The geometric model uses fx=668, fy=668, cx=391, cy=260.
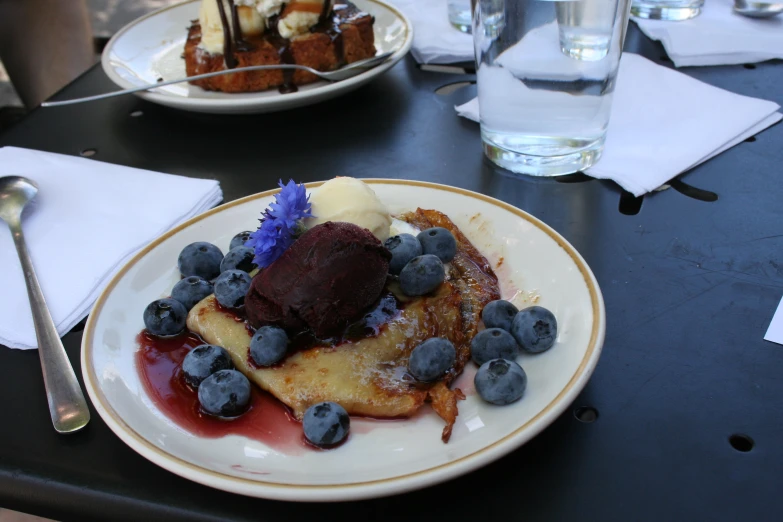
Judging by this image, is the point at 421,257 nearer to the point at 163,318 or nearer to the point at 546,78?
the point at 163,318

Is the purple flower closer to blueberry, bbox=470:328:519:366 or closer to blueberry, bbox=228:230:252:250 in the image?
blueberry, bbox=228:230:252:250

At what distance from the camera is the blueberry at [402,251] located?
1009mm

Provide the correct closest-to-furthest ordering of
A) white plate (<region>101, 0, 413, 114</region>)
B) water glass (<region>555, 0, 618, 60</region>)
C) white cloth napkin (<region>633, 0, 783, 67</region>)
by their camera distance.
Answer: water glass (<region>555, 0, 618, 60</region>) → white plate (<region>101, 0, 413, 114</region>) → white cloth napkin (<region>633, 0, 783, 67</region>)

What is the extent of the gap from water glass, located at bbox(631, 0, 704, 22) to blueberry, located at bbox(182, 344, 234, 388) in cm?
169

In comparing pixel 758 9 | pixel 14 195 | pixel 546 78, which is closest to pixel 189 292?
pixel 14 195

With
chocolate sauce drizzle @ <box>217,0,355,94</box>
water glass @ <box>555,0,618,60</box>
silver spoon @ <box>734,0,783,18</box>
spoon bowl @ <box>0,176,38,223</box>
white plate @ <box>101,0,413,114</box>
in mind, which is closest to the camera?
water glass @ <box>555,0,618,60</box>

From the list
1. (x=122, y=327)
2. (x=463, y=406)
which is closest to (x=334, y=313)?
(x=463, y=406)

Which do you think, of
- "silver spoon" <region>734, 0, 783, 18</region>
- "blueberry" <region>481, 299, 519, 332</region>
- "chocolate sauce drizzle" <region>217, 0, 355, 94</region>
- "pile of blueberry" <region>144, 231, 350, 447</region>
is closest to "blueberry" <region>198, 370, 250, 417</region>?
"pile of blueberry" <region>144, 231, 350, 447</region>

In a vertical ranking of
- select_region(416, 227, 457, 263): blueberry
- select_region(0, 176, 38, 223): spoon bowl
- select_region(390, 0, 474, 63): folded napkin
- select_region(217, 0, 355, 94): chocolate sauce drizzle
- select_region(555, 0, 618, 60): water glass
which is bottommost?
select_region(390, 0, 474, 63): folded napkin

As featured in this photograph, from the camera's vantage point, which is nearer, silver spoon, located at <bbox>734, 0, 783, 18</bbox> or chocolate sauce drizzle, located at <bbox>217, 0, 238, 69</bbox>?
chocolate sauce drizzle, located at <bbox>217, 0, 238, 69</bbox>

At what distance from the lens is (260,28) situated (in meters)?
1.68

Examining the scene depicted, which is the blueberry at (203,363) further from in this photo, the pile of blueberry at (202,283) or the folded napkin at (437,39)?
the folded napkin at (437,39)

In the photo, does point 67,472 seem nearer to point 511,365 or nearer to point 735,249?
point 511,365

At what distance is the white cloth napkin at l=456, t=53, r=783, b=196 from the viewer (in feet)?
4.37
